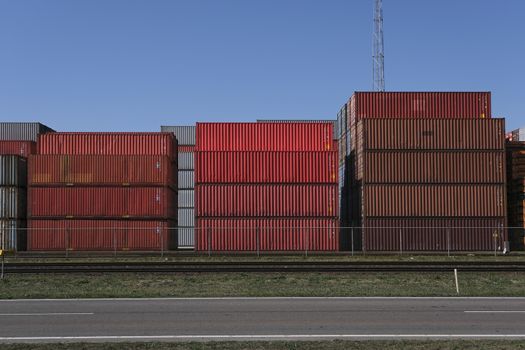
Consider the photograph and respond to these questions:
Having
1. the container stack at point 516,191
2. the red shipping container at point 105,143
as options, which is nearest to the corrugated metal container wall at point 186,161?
the red shipping container at point 105,143

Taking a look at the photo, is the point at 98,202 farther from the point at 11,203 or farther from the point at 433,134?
the point at 433,134

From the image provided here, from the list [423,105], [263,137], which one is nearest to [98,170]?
[263,137]

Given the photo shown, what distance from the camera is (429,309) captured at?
14.9 metres

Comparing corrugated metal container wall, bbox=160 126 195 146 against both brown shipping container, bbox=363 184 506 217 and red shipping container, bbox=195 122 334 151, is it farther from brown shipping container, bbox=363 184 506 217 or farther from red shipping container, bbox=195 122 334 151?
brown shipping container, bbox=363 184 506 217

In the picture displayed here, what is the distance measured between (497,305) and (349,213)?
2968 centimetres

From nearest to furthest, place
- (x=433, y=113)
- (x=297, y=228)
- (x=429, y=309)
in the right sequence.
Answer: (x=429, y=309)
(x=297, y=228)
(x=433, y=113)

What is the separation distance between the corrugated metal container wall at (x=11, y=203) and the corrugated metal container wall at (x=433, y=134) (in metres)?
22.6

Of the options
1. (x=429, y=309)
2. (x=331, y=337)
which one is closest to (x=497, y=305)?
(x=429, y=309)

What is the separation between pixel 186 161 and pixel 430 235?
26911 millimetres

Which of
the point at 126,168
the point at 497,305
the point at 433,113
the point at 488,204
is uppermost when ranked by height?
the point at 433,113

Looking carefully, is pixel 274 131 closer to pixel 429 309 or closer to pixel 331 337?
pixel 429 309

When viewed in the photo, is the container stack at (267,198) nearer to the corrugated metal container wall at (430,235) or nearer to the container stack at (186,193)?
the corrugated metal container wall at (430,235)

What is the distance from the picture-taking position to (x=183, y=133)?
204 feet

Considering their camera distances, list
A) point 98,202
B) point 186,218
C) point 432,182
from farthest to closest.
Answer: point 186,218 < point 98,202 < point 432,182
